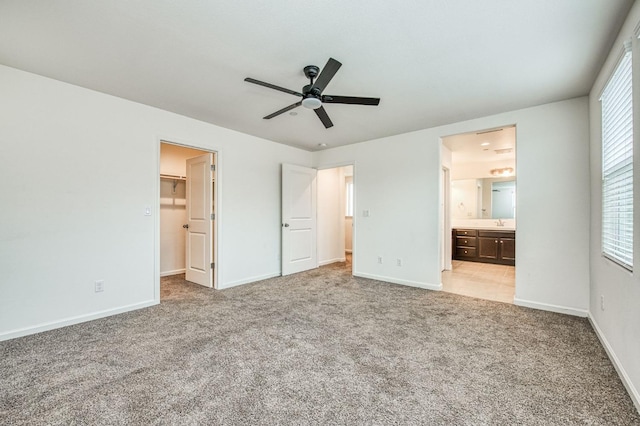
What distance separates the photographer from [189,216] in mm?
4766

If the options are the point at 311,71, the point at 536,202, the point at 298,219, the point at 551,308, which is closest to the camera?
the point at 311,71

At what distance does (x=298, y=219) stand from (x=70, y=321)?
348 cm

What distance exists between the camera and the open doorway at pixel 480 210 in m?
5.11

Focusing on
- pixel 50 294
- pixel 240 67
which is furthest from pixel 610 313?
pixel 50 294

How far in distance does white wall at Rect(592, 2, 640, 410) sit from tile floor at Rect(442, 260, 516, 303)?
1125mm

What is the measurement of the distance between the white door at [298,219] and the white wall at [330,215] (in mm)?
505

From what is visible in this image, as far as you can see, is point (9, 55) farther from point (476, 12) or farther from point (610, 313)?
point (610, 313)

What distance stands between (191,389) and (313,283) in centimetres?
290

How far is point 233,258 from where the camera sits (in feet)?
14.8

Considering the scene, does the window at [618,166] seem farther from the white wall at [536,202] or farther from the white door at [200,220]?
the white door at [200,220]

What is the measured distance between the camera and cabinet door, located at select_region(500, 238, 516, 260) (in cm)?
601

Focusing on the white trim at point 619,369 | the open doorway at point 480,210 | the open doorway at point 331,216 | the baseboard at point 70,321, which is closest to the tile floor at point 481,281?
the open doorway at point 480,210

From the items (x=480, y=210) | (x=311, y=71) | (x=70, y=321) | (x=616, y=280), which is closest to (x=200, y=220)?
(x=70, y=321)

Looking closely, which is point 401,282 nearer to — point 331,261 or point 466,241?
Answer: point 331,261
